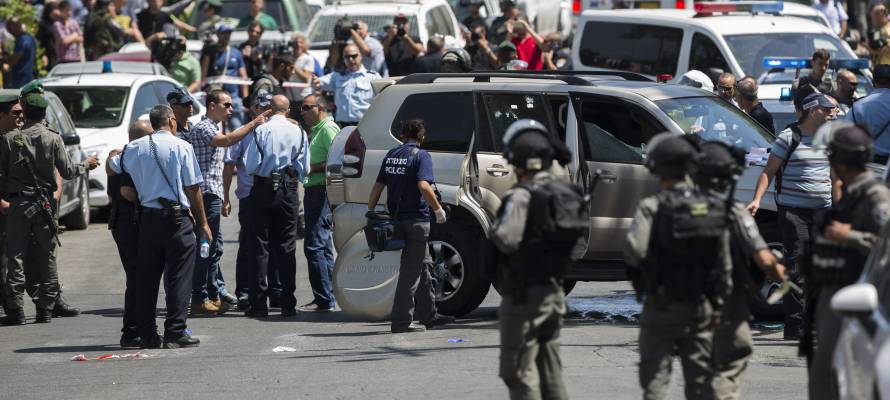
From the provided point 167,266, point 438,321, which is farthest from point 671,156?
point 438,321

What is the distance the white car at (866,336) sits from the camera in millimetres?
5930

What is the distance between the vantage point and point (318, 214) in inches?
A: 516

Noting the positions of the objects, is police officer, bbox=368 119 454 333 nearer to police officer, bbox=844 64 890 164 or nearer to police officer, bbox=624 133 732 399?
police officer, bbox=844 64 890 164

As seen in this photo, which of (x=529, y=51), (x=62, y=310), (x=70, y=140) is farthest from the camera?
(x=529, y=51)

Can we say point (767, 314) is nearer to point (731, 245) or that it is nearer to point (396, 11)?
point (731, 245)

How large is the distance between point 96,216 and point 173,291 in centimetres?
874

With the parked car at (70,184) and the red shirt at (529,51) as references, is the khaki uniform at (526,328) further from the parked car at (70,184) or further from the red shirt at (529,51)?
the red shirt at (529,51)

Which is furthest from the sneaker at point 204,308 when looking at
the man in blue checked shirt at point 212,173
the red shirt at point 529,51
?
the red shirt at point 529,51

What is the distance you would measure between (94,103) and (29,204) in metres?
6.79

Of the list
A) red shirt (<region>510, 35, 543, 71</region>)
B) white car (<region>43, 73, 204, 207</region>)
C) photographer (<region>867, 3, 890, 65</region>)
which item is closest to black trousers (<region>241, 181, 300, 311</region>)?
Answer: white car (<region>43, 73, 204, 207</region>)

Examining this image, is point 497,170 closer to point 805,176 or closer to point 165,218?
point 805,176

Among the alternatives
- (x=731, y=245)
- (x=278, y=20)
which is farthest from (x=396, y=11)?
(x=731, y=245)

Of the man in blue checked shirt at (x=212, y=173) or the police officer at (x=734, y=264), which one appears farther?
the man in blue checked shirt at (x=212, y=173)

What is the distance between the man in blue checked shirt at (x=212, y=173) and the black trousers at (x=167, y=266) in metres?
1.62
